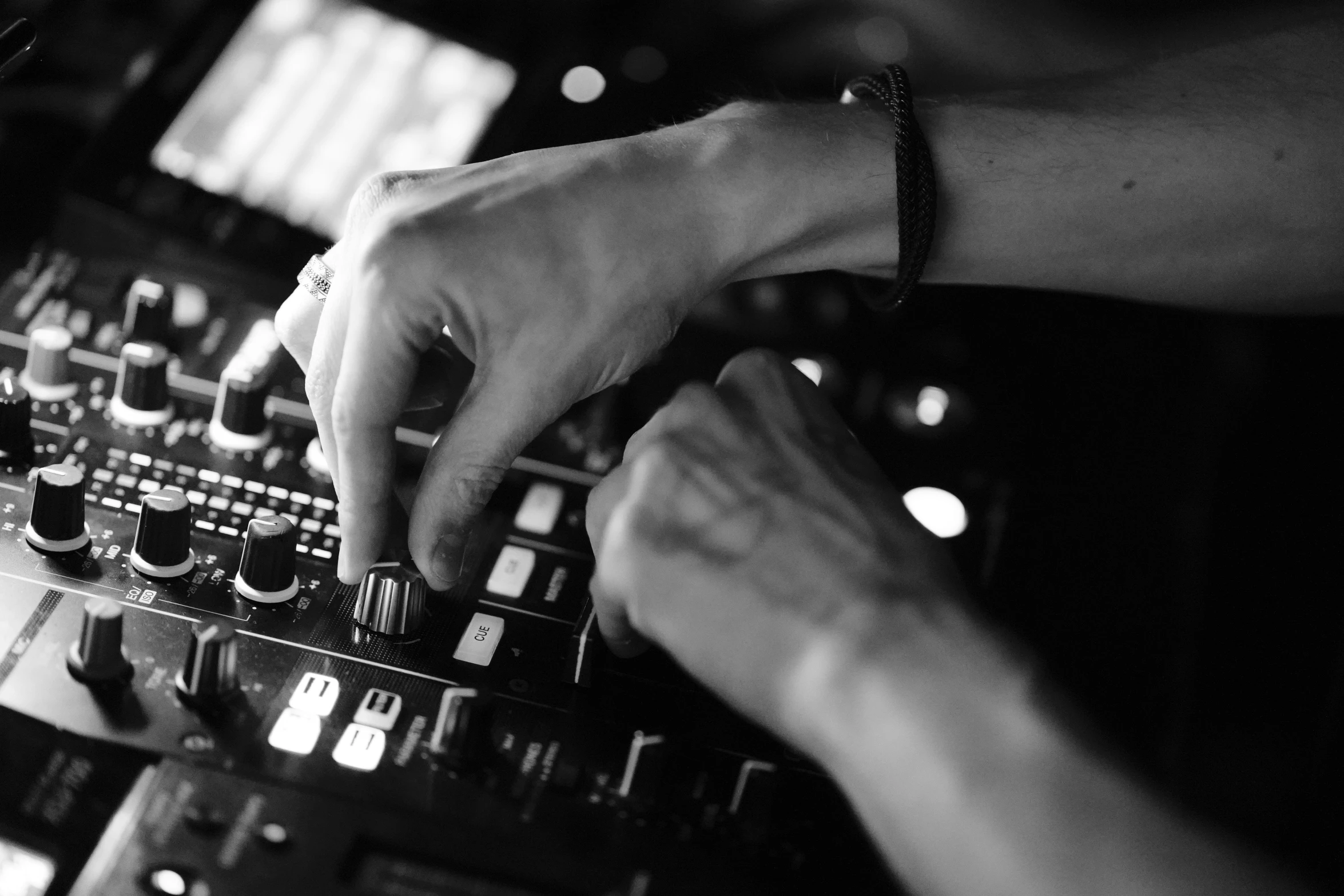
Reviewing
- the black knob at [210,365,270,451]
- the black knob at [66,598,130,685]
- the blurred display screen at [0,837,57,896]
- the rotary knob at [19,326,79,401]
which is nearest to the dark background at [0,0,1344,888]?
the rotary knob at [19,326,79,401]

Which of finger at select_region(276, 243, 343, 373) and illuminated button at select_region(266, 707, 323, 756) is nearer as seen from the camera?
illuminated button at select_region(266, 707, 323, 756)

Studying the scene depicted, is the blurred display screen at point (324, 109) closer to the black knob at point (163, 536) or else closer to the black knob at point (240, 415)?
the black knob at point (240, 415)

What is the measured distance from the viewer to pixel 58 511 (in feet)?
2.41

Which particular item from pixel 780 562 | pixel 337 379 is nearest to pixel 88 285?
pixel 337 379

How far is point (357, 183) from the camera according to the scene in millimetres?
1105

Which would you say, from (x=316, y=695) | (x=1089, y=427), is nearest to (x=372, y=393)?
(x=316, y=695)

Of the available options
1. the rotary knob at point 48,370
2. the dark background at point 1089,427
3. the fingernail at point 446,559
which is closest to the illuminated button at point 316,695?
the fingernail at point 446,559

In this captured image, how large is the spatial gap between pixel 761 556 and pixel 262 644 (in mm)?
306

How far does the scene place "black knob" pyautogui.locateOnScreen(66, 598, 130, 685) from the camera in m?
0.65

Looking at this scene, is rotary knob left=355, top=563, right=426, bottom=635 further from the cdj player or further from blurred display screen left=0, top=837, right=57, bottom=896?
blurred display screen left=0, top=837, right=57, bottom=896

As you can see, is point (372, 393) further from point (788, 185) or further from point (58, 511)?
point (788, 185)

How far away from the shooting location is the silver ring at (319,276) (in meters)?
0.82

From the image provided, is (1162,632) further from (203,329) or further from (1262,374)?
(203,329)

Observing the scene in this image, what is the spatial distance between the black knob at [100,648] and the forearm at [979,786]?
0.38 meters
